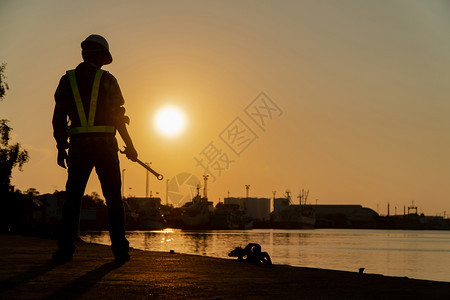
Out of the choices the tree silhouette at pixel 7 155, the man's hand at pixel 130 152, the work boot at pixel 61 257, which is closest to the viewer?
the work boot at pixel 61 257

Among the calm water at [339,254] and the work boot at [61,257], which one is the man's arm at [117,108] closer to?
the work boot at [61,257]

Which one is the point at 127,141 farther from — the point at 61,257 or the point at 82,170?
the point at 61,257

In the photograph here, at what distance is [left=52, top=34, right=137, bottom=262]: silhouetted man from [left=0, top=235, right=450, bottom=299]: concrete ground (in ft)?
2.08

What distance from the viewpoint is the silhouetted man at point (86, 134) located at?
8.80m

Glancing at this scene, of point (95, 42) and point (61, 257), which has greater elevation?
point (95, 42)

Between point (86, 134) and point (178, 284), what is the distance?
3282 millimetres

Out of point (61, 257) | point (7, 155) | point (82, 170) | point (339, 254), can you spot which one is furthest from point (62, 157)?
point (339, 254)

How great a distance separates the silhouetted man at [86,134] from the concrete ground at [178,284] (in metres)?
0.63

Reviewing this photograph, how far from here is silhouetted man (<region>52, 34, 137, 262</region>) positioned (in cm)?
880

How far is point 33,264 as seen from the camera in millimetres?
8086

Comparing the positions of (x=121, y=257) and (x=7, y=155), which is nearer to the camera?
(x=121, y=257)

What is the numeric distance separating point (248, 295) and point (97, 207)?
185 m

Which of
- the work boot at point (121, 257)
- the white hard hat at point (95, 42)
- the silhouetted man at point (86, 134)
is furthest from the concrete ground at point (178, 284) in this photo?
the white hard hat at point (95, 42)

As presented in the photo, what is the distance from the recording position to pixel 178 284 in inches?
250
